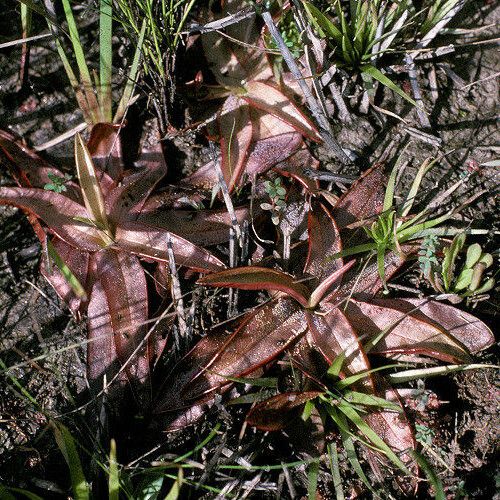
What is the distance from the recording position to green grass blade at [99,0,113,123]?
1.90 meters

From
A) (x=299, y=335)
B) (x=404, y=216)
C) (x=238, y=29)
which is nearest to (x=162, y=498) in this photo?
(x=299, y=335)

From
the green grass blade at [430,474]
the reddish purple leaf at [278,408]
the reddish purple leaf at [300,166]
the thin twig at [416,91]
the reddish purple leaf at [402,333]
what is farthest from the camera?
the thin twig at [416,91]

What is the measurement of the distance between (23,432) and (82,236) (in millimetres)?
639

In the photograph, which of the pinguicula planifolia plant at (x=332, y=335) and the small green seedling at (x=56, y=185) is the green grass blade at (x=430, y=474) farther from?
the small green seedling at (x=56, y=185)

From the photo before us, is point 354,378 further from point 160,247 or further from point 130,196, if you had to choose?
point 130,196

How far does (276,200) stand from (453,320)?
2.30 ft

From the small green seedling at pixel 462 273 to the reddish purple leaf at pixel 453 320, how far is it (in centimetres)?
5

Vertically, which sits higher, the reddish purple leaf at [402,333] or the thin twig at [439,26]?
the thin twig at [439,26]

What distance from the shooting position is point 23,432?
68.7 inches

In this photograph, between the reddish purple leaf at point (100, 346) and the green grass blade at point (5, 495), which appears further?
the reddish purple leaf at point (100, 346)

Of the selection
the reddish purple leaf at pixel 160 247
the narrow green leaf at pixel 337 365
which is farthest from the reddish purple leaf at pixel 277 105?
the narrow green leaf at pixel 337 365

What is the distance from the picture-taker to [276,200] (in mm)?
1912

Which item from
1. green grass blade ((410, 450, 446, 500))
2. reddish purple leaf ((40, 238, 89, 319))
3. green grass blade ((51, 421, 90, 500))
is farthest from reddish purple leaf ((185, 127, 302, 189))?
green grass blade ((410, 450, 446, 500))

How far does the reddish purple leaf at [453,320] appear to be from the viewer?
183 centimetres
